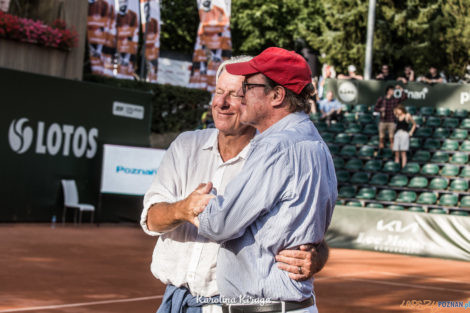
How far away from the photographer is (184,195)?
10.6 feet

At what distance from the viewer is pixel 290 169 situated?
2596 mm

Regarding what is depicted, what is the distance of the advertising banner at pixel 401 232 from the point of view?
1572cm

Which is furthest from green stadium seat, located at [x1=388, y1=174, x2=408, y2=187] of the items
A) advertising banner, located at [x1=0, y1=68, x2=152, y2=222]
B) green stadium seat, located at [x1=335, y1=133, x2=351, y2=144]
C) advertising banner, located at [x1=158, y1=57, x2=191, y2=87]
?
advertising banner, located at [x1=158, y1=57, x2=191, y2=87]

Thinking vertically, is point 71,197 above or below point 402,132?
below

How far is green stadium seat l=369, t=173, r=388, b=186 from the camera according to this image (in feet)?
62.4

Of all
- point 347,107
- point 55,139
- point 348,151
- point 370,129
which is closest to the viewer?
point 55,139

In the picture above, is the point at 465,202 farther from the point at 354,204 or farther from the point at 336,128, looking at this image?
the point at 336,128

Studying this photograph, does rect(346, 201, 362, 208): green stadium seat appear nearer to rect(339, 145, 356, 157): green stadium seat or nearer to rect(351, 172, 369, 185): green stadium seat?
rect(351, 172, 369, 185): green stadium seat

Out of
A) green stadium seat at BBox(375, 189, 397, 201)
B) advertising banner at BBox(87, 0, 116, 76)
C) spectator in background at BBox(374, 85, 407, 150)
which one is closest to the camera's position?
green stadium seat at BBox(375, 189, 397, 201)

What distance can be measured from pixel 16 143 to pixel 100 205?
2701mm

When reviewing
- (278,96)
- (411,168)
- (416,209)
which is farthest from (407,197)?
(278,96)

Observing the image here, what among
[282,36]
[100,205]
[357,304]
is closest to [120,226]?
[100,205]

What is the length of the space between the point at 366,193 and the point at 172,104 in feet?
40.4

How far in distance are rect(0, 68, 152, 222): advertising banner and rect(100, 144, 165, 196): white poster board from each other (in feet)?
1.55
